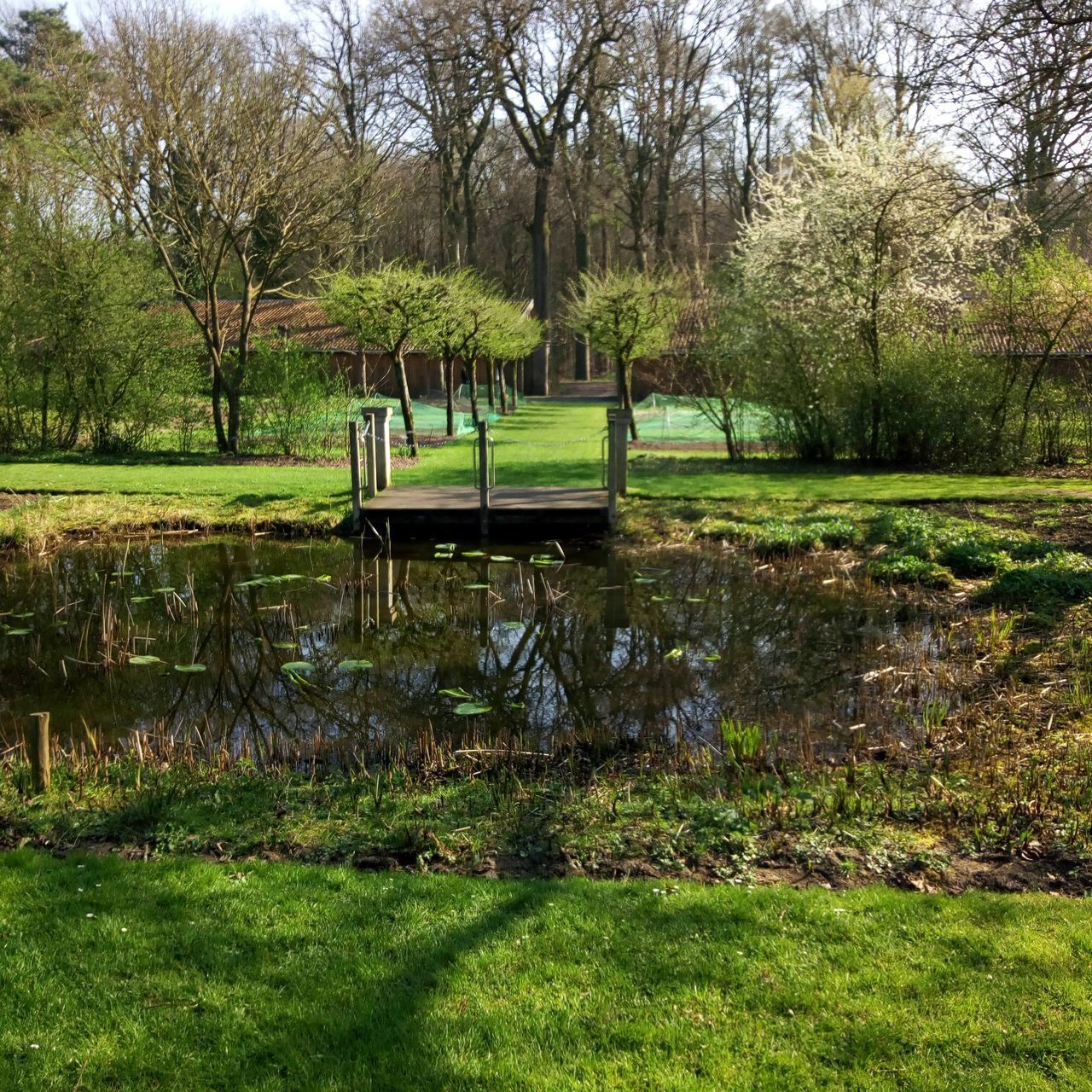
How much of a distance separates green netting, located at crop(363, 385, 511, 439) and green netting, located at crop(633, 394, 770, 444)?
491 cm

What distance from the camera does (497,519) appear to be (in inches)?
550

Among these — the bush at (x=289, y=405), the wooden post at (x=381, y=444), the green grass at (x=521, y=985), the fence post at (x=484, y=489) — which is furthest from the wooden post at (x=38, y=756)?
the bush at (x=289, y=405)

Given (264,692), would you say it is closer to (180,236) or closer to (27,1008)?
(27,1008)

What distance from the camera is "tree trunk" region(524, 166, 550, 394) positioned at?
41219 millimetres

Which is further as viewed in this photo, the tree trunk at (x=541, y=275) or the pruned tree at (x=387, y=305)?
the tree trunk at (x=541, y=275)

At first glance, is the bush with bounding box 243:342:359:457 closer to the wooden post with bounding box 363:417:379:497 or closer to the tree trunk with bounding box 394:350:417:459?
the tree trunk with bounding box 394:350:417:459

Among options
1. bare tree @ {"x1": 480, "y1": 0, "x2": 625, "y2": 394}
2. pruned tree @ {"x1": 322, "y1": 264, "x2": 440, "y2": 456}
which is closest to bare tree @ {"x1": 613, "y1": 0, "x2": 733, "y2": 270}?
bare tree @ {"x1": 480, "y1": 0, "x2": 625, "y2": 394}

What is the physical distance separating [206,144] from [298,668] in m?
14.1

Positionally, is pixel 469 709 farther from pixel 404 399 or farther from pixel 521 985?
pixel 404 399

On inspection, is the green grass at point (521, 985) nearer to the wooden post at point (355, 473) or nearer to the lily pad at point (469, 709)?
the lily pad at point (469, 709)

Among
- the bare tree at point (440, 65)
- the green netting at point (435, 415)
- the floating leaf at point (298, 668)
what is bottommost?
the floating leaf at point (298, 668)

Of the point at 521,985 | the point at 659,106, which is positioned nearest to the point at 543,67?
the point at 659,106

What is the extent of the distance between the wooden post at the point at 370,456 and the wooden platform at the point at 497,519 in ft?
2.35

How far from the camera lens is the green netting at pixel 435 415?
25.8 meters
